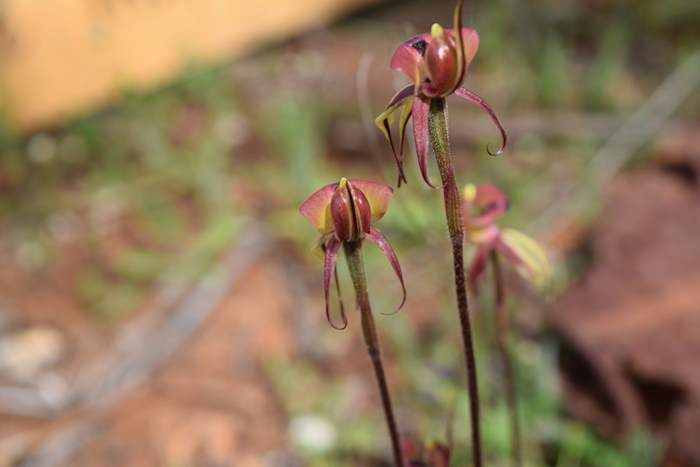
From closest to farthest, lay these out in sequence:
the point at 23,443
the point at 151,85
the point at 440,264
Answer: the point at 23,443, the point at 440,264, the point at 151,85

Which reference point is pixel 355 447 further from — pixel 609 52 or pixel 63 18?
pixel 63 18

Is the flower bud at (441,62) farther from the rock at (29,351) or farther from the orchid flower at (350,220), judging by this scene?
the rock at (29,351)

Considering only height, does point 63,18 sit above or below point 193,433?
above

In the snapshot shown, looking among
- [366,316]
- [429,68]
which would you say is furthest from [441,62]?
[366,316]

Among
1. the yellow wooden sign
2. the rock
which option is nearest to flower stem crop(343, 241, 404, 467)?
the rock

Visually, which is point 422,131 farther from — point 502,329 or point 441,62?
point 502,329

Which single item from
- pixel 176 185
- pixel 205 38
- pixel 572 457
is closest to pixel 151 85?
pixel 205 38

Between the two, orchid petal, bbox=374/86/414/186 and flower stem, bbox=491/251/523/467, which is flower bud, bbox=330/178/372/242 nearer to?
orchid petal, bbox=374/86/414/186

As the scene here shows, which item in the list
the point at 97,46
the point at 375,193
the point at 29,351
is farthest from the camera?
the point at 97,46
